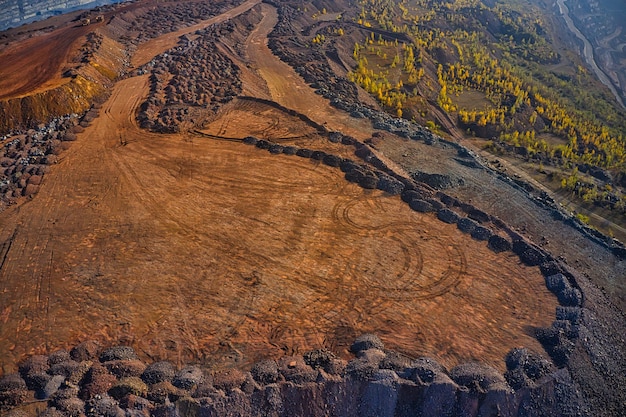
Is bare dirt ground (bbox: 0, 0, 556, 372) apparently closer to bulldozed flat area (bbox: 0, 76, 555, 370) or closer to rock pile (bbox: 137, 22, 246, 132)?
bulldozed flat area (bbox: 0, 76, 555, 370)

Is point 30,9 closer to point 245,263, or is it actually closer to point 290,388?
point 245,263

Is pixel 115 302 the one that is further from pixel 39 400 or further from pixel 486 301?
pixel 486 301

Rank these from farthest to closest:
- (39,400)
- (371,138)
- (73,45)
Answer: (73,45), (371,138), (39,400)

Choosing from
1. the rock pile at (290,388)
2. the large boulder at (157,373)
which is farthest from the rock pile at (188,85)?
the rock pile at (290,388)

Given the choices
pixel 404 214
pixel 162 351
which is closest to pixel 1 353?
pixel 162 351

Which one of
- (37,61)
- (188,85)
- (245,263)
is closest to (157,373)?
(245,263)
